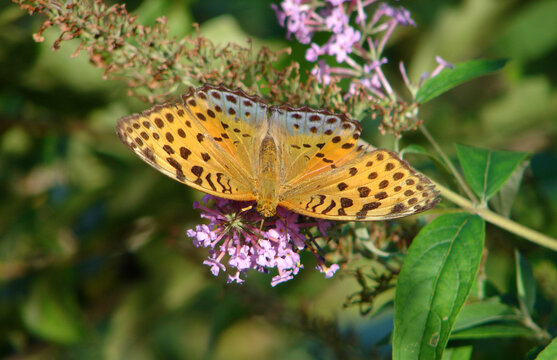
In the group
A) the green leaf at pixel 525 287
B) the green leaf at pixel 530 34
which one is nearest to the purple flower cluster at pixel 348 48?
the green leaf at pixel 525 287

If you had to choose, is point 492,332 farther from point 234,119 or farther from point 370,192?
point 234,119

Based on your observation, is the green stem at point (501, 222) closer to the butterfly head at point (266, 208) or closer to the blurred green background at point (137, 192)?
the butterfly head at point (266, 208)

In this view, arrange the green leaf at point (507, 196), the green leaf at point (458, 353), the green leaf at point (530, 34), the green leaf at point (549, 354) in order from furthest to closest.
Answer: the green leaf at point (530, 34) < the green leaf at point (507, 196) < the green leaf at point (458, 353) < the green leaf at point (549, 354)

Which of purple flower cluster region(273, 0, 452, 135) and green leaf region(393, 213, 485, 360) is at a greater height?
purple flower cluster region(273, 0, 452, 135)

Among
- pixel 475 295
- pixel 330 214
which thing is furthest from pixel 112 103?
pixel 475 295

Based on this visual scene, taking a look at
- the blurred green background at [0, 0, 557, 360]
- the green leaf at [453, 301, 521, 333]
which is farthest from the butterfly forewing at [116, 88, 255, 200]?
the blurred green background at [0, 0, 557, 360]

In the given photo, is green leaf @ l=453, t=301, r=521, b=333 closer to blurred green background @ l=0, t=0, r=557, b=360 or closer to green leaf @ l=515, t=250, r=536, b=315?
green leaf @ l=515, t=250, r=536, b=315
